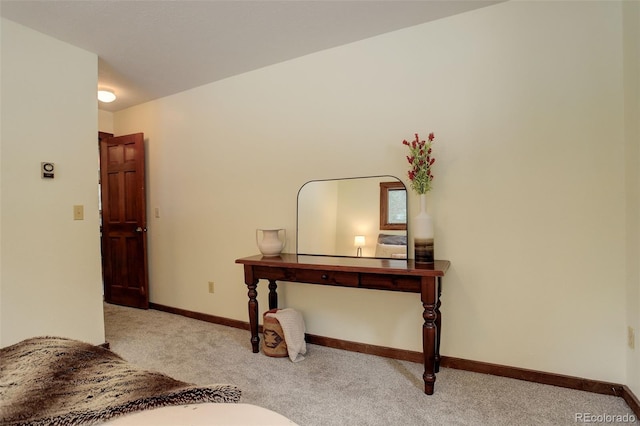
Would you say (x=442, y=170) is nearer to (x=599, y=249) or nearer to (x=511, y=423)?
(x=599, y=249)

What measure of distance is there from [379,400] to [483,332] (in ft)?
2.90

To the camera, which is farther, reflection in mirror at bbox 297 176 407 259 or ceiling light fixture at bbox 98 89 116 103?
ceiling light fixture at bbox 98 89 116 103

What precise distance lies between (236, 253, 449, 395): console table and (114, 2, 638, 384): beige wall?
354mm

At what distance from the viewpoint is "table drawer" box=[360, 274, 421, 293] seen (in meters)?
2.08

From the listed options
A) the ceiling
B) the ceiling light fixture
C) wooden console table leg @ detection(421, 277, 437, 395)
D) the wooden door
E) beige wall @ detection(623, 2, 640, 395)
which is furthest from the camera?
the wooden door

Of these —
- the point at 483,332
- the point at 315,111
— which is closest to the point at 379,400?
the point at 483,332

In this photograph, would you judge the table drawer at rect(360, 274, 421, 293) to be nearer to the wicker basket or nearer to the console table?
the console table

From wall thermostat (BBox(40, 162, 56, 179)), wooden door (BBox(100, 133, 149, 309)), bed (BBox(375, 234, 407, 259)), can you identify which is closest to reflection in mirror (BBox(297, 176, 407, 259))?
bed (BBox(375, 234, 407, 259))

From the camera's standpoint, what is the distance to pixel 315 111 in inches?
113

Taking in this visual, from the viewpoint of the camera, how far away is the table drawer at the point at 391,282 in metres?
2.08

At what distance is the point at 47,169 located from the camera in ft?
Answer: 8.33

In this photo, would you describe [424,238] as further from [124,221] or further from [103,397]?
[124,221]

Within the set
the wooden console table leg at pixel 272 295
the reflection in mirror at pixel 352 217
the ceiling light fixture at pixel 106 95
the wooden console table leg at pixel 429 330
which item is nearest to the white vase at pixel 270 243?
the reflection in mirror at pixel 352 217

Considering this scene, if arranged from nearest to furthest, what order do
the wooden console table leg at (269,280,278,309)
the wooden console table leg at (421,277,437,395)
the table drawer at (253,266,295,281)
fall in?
the wooden console table leg at (421,277,437,395) < the table drawer at (253,266,295,281) < the wooden console table leg at (269,280,278,309)
